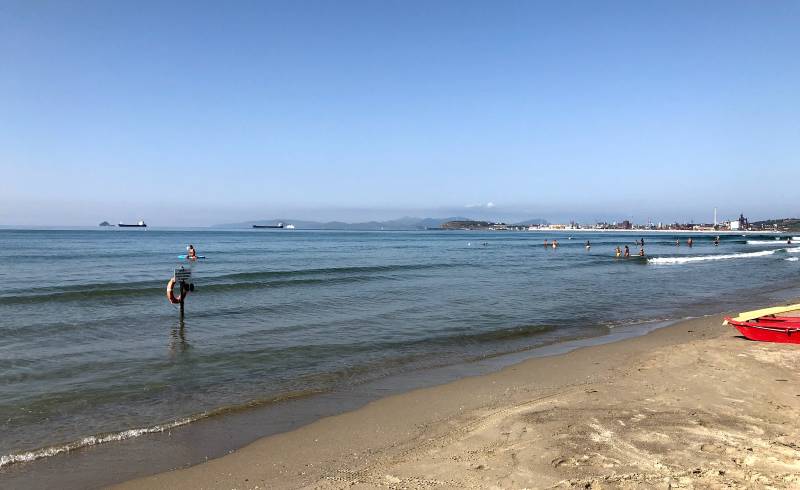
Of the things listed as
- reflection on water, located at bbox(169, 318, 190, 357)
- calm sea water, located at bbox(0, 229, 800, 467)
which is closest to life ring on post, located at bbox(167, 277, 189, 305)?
calm sea water, located at bbox(0, 229, 800, 467)

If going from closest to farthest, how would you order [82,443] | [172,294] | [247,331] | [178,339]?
→ [82,443] → [178,339] → [247,331] → [172,294]

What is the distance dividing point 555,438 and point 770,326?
30.3 ft

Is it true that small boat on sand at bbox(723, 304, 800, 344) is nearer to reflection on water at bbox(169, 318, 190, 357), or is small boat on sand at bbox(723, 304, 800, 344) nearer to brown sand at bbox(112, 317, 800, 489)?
brown sand at bbox(112, 317, 800, 489)

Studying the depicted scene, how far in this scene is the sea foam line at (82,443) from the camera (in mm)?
5852

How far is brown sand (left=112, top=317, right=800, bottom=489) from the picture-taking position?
4797mm

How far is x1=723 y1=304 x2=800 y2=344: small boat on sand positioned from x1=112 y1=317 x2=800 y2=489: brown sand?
256cm

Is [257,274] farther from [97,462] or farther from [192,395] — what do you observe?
[97,462]

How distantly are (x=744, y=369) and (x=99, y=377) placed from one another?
12.1m

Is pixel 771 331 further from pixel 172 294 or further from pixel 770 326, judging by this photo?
pixel 172 294

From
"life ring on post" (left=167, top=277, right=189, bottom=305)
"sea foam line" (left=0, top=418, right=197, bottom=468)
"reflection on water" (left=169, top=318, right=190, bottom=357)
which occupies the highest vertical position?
"life ring on post" (left=167, top=277, right=189, bottom=305)

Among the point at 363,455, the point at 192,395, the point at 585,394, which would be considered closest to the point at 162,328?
the point at 192,395

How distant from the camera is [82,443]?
20.6 feet

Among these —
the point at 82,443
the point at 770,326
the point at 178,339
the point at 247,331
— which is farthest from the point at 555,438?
the point at 178,339

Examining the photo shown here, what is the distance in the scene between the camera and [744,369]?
29.3ft
